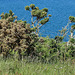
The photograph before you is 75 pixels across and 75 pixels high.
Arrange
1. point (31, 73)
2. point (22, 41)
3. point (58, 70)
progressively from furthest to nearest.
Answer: point (22, 41)
point (58, 70)
point (31, 73)

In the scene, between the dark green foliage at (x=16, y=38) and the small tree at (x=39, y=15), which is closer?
the dark green foliage at (x=16, y=38)

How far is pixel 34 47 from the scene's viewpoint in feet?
23.7

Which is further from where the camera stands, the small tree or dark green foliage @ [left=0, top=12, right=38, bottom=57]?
the small tree

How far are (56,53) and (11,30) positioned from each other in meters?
1.89

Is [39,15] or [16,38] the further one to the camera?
[39,15]

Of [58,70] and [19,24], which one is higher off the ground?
[19,24]

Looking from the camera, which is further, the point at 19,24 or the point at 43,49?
the point at 43,49

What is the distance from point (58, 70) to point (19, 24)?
346cm

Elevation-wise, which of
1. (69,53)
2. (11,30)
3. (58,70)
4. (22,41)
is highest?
(11,30)

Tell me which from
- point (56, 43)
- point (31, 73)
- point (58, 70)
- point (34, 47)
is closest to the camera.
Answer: point (31, 73)

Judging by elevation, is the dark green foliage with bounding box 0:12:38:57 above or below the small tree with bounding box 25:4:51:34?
below

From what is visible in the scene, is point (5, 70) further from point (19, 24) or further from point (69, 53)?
point (69, 53)

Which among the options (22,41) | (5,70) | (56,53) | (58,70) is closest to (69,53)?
(56,53)

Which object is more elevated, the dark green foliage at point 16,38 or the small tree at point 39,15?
the small tree at point 39,15
